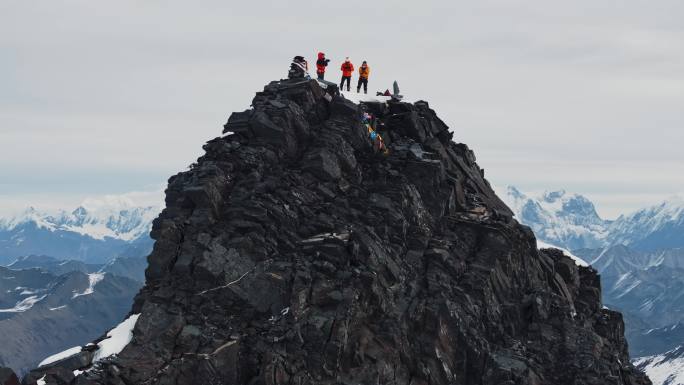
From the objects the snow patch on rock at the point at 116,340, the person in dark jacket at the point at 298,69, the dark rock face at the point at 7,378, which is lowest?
the dark rock face at the point at 7,378

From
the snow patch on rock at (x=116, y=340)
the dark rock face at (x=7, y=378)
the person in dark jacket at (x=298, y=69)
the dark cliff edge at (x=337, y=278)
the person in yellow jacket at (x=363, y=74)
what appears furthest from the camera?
the person in yellow jacket at (x=363, y=74)

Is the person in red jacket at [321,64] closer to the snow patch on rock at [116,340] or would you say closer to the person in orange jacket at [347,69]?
the person in orange jacket at [347,69]

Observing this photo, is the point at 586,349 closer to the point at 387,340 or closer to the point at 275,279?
the point at 387,340

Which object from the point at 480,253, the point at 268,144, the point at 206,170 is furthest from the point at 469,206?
the point at 206,170

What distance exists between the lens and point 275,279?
1982 inches

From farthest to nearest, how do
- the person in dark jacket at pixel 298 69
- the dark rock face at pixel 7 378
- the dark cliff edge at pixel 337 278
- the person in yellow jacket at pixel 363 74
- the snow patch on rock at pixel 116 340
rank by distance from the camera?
the person in yellow jacket at pixel 363 74 → the person in dark jacket at pixel 298 69 → the dark cliff edge at pixel 337 278 → the snow patch on rock at pixel 116 340 → the dark rock face at pixel 7 378

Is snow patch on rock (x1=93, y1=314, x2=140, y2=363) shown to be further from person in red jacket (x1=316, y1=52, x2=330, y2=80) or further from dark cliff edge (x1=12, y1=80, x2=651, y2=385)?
person in red jacket (x1=316, y1=52, x2=330, y2=80)

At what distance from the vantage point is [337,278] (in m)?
51.1

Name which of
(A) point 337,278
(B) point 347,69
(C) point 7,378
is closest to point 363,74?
(B) point 347,69

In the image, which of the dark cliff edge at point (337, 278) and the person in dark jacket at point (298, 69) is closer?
the dark cliff edge at point (337, 278)

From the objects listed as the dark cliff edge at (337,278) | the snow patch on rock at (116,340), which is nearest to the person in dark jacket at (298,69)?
the dark cliff edge at (337,278)

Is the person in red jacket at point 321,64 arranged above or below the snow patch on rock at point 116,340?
above

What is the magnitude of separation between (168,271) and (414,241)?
18.3 m

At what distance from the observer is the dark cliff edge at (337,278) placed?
47000 millimetres
